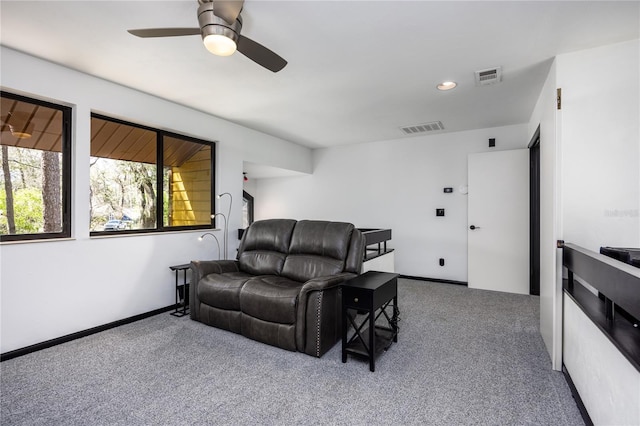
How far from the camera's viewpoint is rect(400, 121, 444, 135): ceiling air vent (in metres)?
4.51

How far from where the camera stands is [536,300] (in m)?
3.95

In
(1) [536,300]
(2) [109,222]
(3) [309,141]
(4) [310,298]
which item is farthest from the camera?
(3) [309,141]

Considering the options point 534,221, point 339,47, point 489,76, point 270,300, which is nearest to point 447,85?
point 489,76

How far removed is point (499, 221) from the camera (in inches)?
175

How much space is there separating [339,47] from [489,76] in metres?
1.54

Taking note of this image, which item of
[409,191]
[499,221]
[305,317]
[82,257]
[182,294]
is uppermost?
[409,191]

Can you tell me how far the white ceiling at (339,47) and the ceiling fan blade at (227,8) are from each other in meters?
0.25

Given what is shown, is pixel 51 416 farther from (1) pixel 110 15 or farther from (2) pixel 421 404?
(1) pixel 110 15

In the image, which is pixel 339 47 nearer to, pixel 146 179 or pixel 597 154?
pixel 597 154

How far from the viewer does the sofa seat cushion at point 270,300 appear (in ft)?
8.35

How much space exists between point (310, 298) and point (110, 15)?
2436mm

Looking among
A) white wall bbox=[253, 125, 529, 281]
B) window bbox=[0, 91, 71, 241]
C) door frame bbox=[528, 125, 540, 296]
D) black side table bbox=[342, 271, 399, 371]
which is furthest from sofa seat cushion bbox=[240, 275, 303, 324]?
door frame bbox=[528, 125, 540, 296]

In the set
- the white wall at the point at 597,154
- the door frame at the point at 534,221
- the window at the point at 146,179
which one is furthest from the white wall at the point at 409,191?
the window at the point at 146,179

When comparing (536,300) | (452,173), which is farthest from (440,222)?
(536,300)
